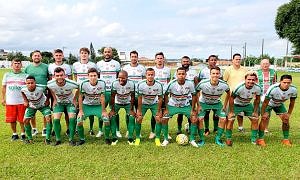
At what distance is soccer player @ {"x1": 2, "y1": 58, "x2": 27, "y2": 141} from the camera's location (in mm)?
7832

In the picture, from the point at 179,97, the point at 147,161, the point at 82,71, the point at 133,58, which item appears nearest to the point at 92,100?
the point at 82,71

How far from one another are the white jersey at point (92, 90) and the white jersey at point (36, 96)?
893 millimetres

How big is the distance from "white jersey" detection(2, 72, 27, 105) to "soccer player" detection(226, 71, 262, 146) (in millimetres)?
4724

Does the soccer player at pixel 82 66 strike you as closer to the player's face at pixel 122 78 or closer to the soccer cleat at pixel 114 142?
the player's face at pixel 122 78

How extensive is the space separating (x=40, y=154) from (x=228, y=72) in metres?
4.88

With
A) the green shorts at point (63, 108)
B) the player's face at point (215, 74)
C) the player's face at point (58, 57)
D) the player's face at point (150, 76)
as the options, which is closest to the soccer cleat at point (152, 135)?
the player's face at point (150, 76)

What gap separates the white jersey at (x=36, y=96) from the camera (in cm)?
751

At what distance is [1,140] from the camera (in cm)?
785

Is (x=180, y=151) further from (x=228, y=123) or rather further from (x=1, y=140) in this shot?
(x=1, y=140)

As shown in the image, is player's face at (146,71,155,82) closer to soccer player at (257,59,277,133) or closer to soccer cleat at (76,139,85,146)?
soccer cleat at (76,139,85,146)

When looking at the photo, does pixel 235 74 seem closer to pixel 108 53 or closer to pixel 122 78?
pixel 122 78

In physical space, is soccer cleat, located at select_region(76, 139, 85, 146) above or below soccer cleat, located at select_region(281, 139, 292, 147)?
above

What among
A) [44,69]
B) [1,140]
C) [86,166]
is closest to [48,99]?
[44,69]

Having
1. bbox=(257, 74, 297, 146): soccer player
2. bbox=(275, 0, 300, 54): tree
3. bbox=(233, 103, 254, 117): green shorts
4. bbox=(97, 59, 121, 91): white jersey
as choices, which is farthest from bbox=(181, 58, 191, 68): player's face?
bbox=(275, 0, 300, 54): tree
